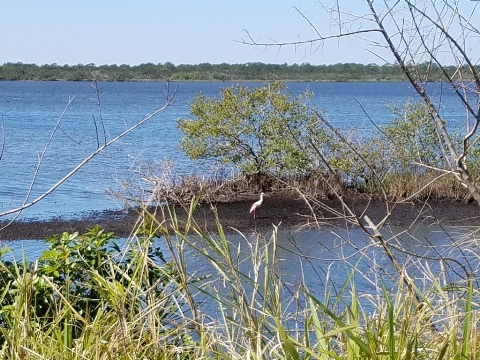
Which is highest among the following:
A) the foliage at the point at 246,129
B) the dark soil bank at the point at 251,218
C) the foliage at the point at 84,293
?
the foliage at the point at 84,293

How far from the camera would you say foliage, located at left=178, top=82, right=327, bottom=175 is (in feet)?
68.2

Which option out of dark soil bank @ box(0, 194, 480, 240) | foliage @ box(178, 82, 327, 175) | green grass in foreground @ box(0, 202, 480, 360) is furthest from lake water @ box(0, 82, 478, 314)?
foliage @ box(178, 82, 327, 175)

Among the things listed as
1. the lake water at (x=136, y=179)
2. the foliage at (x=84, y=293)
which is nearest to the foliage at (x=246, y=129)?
the lake water at (x=136, y=179)

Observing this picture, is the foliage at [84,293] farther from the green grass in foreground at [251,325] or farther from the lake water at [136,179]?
the lake water at [136,179]

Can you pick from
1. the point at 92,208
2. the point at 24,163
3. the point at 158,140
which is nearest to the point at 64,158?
the point at 24,163

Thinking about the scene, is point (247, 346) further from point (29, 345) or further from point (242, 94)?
point (242, 94)

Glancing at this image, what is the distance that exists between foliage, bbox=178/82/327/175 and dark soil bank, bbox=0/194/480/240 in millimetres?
1048

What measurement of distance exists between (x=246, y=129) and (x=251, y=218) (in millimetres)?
3227

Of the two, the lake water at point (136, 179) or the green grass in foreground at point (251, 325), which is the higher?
the green grass in foreground at point (251, 325)

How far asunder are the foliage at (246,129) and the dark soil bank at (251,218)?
1048 millimetres

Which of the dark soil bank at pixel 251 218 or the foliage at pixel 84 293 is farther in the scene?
the dark soil bank at pixel 251 218

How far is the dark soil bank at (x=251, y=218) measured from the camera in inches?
682

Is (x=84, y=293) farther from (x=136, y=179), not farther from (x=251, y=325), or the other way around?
(x=251, y=325)

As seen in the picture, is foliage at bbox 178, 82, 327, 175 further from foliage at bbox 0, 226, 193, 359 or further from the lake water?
foliage at bbox 0, 226, 193, 359
